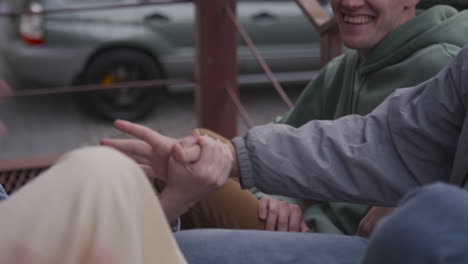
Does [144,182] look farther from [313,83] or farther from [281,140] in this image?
[313,83]

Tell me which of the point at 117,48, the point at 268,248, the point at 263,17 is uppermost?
the point at 268,248

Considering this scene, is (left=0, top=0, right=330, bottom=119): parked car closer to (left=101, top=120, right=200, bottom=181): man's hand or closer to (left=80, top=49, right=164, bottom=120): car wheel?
(left=80, top=49, right=164, bottom=120): car wheel

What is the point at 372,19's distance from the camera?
2.18 meters

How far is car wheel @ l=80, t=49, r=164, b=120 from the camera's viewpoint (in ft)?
A: 20.7

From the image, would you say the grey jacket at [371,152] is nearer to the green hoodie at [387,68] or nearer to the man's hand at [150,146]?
the man's hand at [150,146]

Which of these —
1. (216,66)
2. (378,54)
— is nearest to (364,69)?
(378,54)

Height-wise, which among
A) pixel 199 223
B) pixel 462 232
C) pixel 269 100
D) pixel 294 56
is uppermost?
pixel 462 232

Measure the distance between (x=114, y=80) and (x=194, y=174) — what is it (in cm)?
475

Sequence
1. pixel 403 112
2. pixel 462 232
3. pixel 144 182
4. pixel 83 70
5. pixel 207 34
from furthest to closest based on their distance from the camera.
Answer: pixel 83 70
pixel 207 34
pixel 403 112
pixel 144 182
pixel 462 232

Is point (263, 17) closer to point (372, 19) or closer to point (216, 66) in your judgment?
point (216, 66)

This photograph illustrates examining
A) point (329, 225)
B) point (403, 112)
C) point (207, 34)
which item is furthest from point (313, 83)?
point (207, 34)

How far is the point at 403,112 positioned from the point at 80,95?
5.10 m

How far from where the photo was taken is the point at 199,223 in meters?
2.27

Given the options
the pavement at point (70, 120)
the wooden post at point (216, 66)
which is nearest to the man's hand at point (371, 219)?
the wooden post at point (216, 66)
